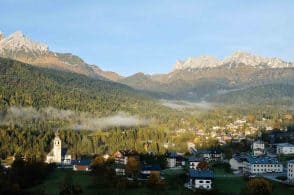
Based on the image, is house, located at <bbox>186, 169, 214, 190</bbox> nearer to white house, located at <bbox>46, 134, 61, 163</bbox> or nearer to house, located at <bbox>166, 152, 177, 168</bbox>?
house, located at <bbox>166, 152, 177, 168</bbox>

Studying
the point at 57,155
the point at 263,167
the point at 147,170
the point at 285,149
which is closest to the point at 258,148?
the point at 285,149

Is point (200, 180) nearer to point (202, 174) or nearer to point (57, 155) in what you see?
point (202, 174)

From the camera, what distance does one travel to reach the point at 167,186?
71875 mm

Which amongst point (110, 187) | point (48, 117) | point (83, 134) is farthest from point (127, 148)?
point (110, 187)

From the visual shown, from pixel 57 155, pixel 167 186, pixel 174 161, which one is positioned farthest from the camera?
pixel 57 155

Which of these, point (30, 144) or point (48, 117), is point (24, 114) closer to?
point (48, 117)

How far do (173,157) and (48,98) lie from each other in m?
92.7

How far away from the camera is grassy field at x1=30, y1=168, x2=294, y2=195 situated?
67000 millimetres

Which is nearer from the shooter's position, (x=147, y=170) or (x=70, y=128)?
(x=147, y=170)

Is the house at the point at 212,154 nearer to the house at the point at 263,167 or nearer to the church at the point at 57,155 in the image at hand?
the house at the point at 263,167

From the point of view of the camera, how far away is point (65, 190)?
64.6 metres

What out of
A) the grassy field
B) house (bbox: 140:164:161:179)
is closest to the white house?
the grassy field

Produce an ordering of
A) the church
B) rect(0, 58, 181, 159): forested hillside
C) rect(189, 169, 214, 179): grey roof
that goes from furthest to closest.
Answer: rect(0, 58, 181, 159): forested hillside → the church → rect(189, 169, 214, 179): grey roof

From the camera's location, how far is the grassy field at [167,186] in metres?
67.0
